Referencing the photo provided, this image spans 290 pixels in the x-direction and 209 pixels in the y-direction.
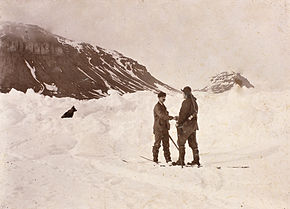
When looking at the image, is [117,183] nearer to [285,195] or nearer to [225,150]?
[285,195]

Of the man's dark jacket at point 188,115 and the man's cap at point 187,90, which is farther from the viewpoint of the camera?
the man's dark jacket at point 188,115

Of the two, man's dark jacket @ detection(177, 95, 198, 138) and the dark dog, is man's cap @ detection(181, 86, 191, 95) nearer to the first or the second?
man's dark jacket @ detection(177, 95, 198, 138)

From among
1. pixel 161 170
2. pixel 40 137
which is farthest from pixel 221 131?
pixel 40 137

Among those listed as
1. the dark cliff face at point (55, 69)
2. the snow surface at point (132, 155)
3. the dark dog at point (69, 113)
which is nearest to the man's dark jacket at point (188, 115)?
the snow surface at point (132, 155)

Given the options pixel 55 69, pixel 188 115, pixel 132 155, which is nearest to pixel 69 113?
pixel 132 155

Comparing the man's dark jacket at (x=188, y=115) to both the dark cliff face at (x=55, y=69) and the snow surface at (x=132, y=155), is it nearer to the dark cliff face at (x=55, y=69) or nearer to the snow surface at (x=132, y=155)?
the snow surface at (x=132, y=155)

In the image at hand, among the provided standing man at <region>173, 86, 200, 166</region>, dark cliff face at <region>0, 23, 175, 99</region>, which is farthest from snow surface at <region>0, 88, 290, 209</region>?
dark cliff face at <region>0, 23, 175, 99</region>

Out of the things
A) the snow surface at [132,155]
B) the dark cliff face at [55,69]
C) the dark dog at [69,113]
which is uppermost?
the dark cliff face at [55,69]
